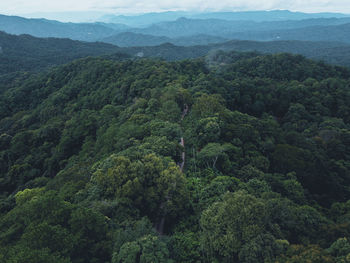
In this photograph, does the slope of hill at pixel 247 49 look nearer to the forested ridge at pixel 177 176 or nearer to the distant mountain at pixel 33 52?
the distant mountain at pixel 33 52

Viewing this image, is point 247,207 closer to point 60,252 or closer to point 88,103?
point 60,252

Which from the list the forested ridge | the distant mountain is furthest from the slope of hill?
the forested ridge

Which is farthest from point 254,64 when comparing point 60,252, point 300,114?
point 60,252

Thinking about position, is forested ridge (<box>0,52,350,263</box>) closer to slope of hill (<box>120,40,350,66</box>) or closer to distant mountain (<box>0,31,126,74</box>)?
distant mountain (<box>0,31,126,74</box>)

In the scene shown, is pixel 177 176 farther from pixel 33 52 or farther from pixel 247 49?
pixel 247 49

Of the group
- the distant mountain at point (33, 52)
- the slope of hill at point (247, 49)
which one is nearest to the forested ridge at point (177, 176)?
the distant mountain at point (33, 52)

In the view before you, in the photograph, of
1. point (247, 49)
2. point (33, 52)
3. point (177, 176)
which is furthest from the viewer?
point (247, 49)

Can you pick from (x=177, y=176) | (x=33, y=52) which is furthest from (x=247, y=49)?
(x=177, y=176)

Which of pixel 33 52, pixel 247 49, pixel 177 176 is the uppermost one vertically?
pixel 177 176
